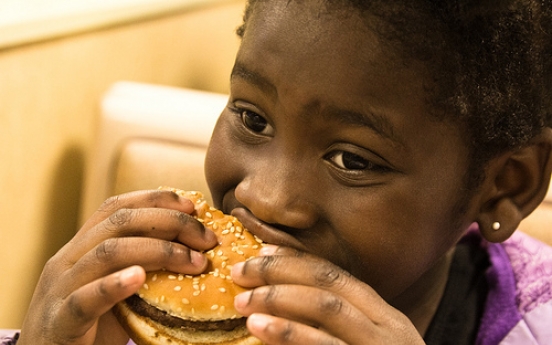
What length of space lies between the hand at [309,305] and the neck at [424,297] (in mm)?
436

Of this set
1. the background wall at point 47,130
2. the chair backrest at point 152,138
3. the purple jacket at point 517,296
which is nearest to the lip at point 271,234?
the purple jacket at point 517,296

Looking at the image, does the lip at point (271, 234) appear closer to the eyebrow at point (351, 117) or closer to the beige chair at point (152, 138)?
the eyebrow at point (351, 117)

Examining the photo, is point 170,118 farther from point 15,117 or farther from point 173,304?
point 173,304

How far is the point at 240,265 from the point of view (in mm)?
1019

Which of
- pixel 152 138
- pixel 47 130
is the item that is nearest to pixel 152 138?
pixel 152 138

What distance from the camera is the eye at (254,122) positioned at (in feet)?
3.84

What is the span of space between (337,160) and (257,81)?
0.18 meters

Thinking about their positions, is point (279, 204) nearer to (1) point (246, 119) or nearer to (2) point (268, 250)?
(2) point (268, 250)

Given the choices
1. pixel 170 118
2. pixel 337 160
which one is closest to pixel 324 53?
pixel 337 160

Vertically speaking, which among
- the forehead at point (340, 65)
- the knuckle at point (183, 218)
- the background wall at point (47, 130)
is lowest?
the background wall at point (47, 130)

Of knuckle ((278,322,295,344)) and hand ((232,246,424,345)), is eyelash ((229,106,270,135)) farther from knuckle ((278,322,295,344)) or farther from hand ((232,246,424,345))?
knuckle ((278,322,295,344))

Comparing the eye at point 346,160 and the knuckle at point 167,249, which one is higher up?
the eye at point 346,160

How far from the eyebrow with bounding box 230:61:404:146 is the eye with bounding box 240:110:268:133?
0.25ft

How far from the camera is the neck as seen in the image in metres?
1.49
